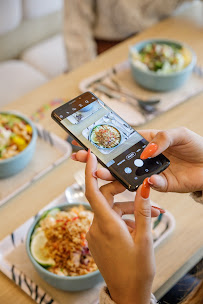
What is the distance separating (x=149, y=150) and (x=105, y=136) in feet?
0.34

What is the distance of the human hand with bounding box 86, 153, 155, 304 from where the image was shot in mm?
641

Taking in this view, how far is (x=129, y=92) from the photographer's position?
4.49 feet

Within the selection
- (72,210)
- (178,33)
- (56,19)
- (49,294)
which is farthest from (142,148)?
(56,19)

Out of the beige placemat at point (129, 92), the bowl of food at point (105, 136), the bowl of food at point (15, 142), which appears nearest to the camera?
the bowl of food at point (105, 136)

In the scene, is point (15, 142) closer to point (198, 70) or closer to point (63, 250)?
point (63, 250)

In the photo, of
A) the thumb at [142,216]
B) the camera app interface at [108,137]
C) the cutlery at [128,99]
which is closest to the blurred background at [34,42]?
the cutlery at [128,99]

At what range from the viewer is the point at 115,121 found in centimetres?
81

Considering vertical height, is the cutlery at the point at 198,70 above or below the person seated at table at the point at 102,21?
below

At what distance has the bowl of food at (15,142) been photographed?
3.45 feet

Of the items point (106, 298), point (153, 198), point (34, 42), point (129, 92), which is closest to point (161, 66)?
point (129, 92)

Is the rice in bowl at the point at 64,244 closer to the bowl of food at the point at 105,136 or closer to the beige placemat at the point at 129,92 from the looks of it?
the bowl of food at the point at 105,136

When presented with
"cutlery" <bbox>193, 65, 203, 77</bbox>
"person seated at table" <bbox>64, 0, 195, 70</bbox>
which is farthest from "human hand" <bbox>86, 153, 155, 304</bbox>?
"person seated at table" <bbox>64, 0, 195, 70</bbox>

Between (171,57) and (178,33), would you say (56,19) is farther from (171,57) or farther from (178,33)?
(171,57)

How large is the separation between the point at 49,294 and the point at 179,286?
28 centimetres
